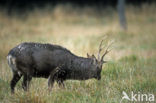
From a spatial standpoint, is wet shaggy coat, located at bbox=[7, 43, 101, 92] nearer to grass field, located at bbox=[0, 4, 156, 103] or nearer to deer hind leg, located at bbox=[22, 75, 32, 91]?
deer hind leg, located at bbox=[22, 75, 32, 91]

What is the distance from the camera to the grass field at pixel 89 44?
20.4 ft

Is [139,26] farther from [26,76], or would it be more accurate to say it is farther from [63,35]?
[26,76]

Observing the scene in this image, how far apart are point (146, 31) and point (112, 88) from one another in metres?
9.41

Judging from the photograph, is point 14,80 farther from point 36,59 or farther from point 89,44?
point 89,44

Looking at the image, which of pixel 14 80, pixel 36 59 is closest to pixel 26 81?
pixel 14 80

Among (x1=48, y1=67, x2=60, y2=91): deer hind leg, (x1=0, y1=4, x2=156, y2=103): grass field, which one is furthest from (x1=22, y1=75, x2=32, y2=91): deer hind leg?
(x1=48, y1=67, x2=60, y2=91): deer hind leg

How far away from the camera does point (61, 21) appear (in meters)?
18.5

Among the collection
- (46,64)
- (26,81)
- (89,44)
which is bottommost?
(26,81)

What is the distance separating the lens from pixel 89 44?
38.2 ft

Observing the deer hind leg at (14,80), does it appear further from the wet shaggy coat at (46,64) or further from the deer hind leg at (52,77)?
the deer hind leg at (52,77)

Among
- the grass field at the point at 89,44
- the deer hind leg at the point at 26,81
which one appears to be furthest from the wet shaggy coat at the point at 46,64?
the grass field at the point at 89,44

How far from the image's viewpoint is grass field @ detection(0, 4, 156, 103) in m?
6.22

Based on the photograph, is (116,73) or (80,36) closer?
(116,73)

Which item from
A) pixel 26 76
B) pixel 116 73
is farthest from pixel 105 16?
pixel 26 76
